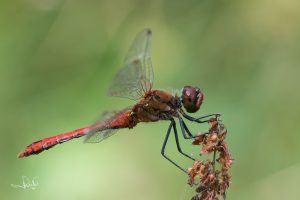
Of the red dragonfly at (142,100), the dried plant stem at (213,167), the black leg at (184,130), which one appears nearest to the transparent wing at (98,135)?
the red dragonfly at (142,100)

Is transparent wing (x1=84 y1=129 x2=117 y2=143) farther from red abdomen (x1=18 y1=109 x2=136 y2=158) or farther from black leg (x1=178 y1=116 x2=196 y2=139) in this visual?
black leg (x1=178 y1=116 x2=196 y2=139)

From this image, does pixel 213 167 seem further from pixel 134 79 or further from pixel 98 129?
pixel 134 79

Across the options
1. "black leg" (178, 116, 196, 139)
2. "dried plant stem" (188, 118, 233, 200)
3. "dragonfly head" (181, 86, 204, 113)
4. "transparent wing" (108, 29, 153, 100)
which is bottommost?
"dried plant stem" (188, 118, 233, 200)

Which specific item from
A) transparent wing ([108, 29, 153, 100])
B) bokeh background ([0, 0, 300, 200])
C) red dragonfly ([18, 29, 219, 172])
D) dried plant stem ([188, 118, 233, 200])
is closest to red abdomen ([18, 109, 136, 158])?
red dragonfly ([18, 29, 219, 172])

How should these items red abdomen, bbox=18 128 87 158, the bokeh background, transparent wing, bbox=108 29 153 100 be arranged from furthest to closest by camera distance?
the bokeh background, red abdomen, bbox=18 128 87 158, transparent wing, bbox=108 29 153 100

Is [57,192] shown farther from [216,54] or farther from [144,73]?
[216,54]

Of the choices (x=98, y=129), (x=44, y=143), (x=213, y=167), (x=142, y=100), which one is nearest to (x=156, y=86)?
(x=142, y=100)

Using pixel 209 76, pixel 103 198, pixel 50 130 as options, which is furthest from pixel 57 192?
pixel 209 76
